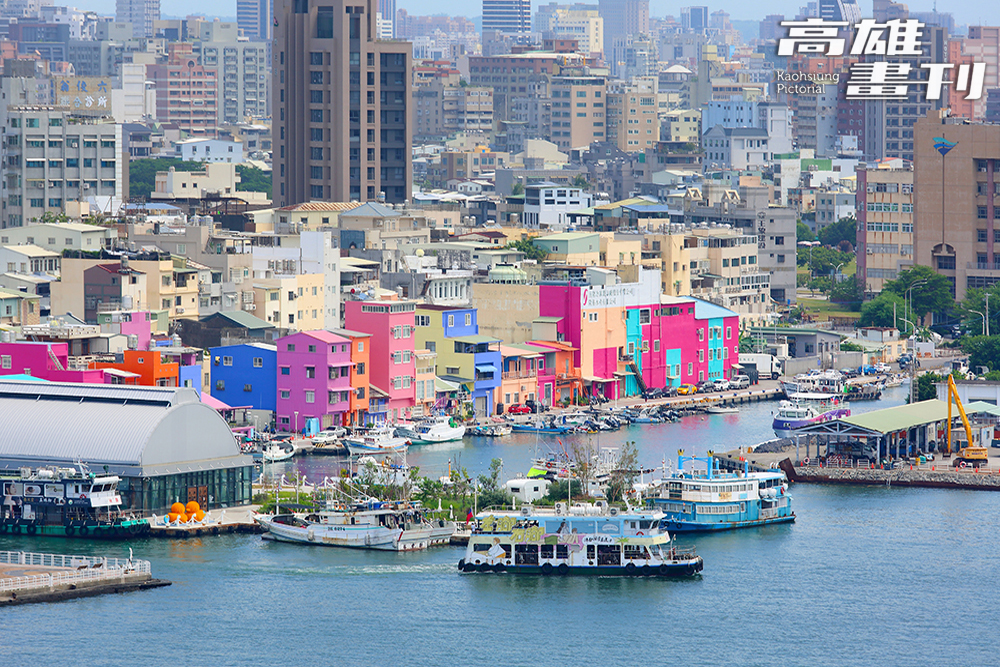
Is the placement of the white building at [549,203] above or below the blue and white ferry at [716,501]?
above

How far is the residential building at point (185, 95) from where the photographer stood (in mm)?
138750

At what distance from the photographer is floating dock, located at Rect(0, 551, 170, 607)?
30.4 meters

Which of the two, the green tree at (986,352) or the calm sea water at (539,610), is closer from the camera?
the calm sea water at (539,610)

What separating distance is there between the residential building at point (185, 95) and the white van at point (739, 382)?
86.0 m

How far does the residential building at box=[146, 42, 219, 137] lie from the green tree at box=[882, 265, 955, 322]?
77.2 m

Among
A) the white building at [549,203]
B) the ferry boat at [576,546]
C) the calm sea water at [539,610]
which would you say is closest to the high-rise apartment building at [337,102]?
the white building at [549,203]

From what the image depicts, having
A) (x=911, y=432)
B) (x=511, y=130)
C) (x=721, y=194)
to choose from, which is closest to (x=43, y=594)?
(x=911, y=432)

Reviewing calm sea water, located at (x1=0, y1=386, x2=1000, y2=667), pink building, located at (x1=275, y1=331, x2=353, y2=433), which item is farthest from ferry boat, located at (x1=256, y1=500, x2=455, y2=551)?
pink building, located at (x1=275, y1=331, x2=353, y2=433)

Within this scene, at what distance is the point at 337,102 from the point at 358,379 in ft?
86.3

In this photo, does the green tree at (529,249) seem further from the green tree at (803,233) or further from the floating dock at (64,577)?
the green tree at (803,233)

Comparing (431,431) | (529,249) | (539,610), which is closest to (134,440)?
(539,610)

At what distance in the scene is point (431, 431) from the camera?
45.5 meters

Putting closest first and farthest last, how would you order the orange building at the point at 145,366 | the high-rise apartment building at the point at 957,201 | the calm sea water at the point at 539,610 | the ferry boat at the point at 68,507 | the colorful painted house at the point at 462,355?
the calm sea water at the point at 539,610 < the ferry boat at the point at 68,507 < the orange building at the point at 145,366 < the colorful painted house at the point at 462,355 < the high-rise apartment building at the point at 957,201

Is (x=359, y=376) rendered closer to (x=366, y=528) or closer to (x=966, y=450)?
(x=366, y=528)
